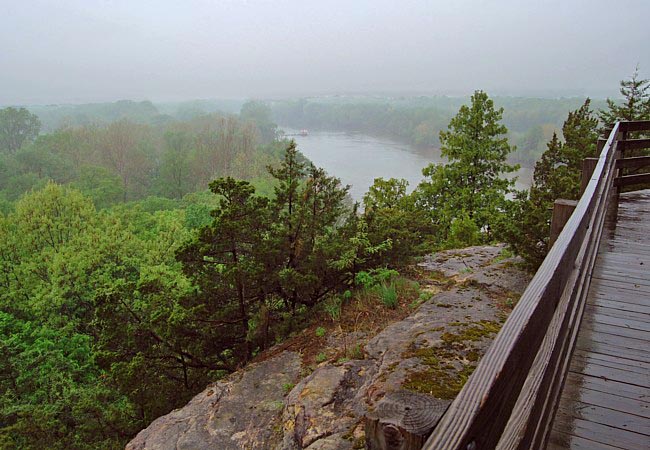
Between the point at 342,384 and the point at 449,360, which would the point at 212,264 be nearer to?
the point at 342,384

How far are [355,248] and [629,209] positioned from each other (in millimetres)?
4231

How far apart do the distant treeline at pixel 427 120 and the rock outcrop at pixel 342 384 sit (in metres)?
72.9

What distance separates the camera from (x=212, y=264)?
8133 mm

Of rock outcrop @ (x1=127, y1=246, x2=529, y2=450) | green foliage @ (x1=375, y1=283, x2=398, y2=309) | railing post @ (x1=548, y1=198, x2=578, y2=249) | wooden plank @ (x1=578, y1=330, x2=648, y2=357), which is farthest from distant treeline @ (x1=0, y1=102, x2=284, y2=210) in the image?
wooden plank @ (x1=578, y1=330, x2=648, y2=357)

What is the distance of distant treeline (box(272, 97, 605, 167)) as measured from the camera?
3063 inches

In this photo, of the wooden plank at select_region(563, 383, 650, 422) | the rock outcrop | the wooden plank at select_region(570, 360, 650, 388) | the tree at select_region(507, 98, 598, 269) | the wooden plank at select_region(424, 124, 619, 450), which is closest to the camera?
the wooden plank at select_region(424, 124, 619, 450)

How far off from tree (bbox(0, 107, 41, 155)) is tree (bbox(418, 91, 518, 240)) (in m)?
77.1

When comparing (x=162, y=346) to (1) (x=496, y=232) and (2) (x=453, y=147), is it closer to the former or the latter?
(1) (x=496, y=232)

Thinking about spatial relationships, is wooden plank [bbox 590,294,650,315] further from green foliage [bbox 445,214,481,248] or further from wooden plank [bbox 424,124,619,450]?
green foliage [bbox 445,214,481,248]

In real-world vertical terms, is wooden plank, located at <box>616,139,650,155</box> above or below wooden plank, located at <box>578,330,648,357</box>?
above

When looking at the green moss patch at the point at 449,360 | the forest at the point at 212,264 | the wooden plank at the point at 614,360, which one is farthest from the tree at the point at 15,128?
the wooden plank at the point at 614,360

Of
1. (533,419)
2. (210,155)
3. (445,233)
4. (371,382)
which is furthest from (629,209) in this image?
(210,155)

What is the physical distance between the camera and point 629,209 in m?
6.56

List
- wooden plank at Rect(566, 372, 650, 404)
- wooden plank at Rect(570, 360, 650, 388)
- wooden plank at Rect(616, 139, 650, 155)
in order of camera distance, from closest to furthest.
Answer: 1. wooden plank at Rect(566, 372, 650, 404)
2. wooden plank at Rect(570, 360, 650, 388)
3. wooden plank at Rect(616, 139, 650, 155)
